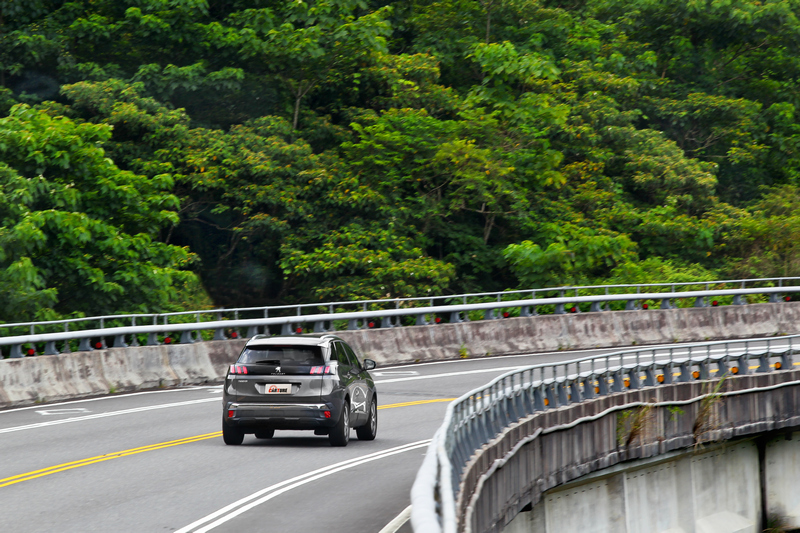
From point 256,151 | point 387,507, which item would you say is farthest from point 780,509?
point 256,151

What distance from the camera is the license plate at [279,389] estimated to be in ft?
51.0

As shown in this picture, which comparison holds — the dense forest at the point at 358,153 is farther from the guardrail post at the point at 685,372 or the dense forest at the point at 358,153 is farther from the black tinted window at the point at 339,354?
the guardrail post at the point at 685,372

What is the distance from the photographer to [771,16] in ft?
155

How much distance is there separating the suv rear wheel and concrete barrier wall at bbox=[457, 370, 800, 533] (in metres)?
2.74

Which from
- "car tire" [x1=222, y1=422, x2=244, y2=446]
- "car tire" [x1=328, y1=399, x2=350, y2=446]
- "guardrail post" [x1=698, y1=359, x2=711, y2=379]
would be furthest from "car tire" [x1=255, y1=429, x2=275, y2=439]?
"guardrail post" [x1=698, y1=359, x2=711, y2=379]

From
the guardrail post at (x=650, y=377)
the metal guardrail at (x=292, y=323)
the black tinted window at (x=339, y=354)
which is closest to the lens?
the black tinted window at (x=339, y=354)

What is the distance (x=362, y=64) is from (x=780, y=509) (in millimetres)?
22292

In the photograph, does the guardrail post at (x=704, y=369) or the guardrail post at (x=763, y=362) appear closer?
the guardrail post at (x=704, y=369)

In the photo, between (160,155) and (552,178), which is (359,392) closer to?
(160,155)

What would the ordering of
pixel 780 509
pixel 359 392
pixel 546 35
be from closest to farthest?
pixel 359 392 → pixel 780 509 → pixel 546 35

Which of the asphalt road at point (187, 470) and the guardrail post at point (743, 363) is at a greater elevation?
the asphalt road at point (187, 470)

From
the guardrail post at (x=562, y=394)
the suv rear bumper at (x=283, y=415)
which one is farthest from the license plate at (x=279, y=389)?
the guardrail post at (x=562, y=394)

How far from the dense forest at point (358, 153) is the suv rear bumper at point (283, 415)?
1457 centimetres

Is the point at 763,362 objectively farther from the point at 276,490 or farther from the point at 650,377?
the point at 276,490
